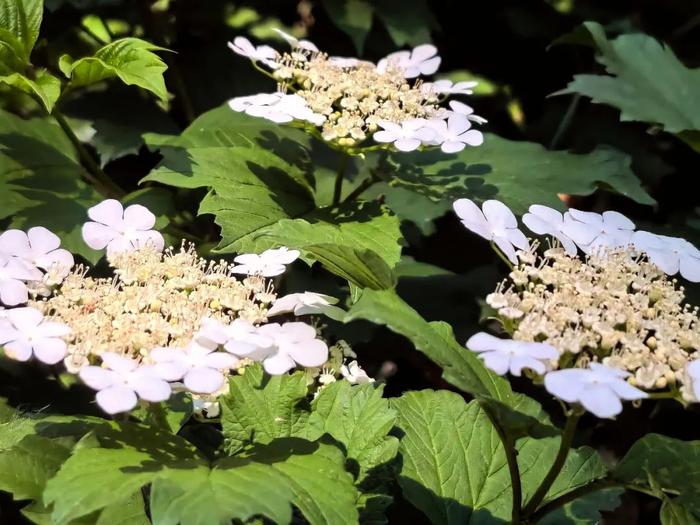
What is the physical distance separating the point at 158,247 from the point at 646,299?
0.54m

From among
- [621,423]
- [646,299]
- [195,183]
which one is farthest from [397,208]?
[646,299]

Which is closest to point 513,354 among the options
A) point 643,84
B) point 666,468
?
point 666,468

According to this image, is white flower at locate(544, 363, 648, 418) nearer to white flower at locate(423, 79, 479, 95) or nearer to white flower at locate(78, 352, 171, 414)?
white flower at locate(78, 352, 171, 414)

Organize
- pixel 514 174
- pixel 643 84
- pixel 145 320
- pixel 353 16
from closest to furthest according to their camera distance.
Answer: pixel 145 320
pixel 514 174
pixel 643 84
pixel 353 16

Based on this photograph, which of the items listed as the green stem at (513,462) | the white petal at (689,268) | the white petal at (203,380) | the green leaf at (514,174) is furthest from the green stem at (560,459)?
the green leaf at (514,174)

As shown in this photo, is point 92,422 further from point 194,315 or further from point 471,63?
point 471,63

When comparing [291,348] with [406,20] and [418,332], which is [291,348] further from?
[406,20]

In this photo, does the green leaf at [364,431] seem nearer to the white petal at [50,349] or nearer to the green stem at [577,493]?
the green stem at [577,493]

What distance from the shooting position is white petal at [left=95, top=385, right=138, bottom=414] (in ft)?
2.51

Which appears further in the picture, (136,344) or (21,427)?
(21,427)

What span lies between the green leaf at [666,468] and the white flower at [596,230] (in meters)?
0.22

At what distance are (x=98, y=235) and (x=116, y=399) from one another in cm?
33

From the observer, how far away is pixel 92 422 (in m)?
0.93

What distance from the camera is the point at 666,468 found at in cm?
95
